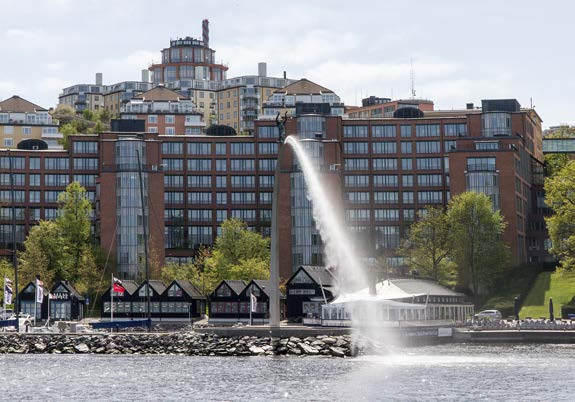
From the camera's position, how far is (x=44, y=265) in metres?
176

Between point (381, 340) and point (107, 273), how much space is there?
8024 centimetres

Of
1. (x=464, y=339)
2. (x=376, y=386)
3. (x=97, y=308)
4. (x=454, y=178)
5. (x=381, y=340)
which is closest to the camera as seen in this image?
(x=376, y=386)

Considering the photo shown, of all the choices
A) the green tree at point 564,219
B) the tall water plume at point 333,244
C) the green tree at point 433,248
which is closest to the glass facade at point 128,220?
the tall water plume at point 333,244

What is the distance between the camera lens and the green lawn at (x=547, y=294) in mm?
152250

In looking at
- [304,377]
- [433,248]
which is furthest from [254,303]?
[304,377]

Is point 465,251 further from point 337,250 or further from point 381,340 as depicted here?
point 381,340

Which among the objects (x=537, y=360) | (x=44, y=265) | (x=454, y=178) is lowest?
(x=537, y=360)

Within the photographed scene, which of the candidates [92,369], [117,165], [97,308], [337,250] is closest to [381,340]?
[92,369]

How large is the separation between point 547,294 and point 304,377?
81.4 metres

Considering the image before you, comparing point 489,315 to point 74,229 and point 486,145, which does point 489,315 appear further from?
point 74,229

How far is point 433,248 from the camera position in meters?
167

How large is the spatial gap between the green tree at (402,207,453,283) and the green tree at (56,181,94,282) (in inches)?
2102

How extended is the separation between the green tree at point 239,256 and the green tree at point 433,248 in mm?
24077

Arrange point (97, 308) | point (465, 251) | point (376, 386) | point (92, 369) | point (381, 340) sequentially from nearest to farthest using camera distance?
1. point (376, 386)
2. point (92, 369)
3. point (381, 340)
4. point (465, 251)
5. point (97, 308)
